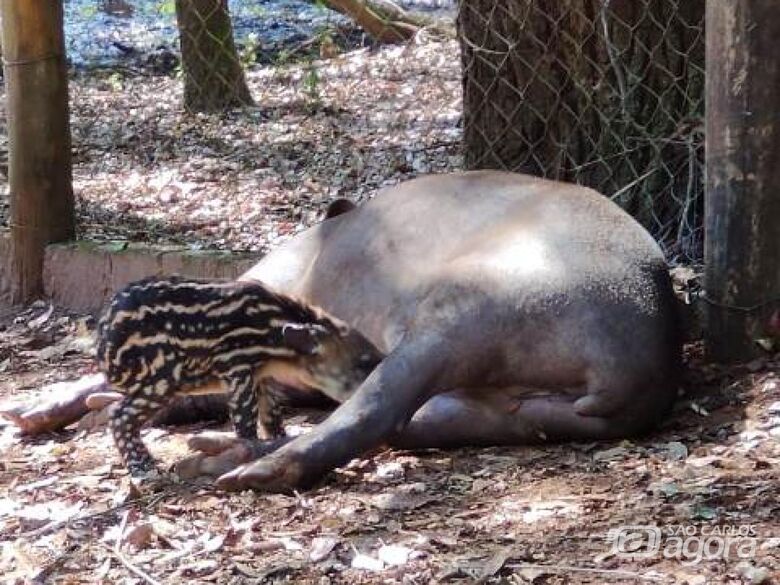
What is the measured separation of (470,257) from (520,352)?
14.7 inches

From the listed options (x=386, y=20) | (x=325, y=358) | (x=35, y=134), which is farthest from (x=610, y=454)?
(x=386, y=20)

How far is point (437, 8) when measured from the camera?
9.67 metres

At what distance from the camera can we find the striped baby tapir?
367 centimetres

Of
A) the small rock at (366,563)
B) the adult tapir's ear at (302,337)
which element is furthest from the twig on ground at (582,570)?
the adult tapir's ear at (302,337)

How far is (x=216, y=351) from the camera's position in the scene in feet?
12.3

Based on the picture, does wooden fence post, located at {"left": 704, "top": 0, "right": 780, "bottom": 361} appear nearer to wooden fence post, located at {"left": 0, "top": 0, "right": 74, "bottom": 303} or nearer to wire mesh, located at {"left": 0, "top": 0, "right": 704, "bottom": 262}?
wire mesh, located at {"left": 0, "top": 0, "right": 704, "bottom": 262}

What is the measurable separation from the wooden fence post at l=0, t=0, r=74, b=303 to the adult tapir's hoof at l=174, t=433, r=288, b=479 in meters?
1.98

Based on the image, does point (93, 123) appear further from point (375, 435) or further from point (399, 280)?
point (375, 435)

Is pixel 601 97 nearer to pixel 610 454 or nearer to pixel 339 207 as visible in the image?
pixel 339 207

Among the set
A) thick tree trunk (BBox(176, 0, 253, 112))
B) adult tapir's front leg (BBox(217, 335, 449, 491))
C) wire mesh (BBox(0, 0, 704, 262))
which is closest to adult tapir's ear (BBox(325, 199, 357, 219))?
wire mesh (BBox(0, 0, 704, 262))

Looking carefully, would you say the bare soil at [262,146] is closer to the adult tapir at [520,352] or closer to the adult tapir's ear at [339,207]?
the adult tapir's ear at [339,207]

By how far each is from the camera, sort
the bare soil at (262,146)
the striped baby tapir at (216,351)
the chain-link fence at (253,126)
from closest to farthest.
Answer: the striped baby tapir at (216,351)
the bare soil at (262,146)
the chain-link fence at (253,126)

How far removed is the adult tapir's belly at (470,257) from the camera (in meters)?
Result: 3.83

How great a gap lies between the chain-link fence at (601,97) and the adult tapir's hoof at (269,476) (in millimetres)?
1805
